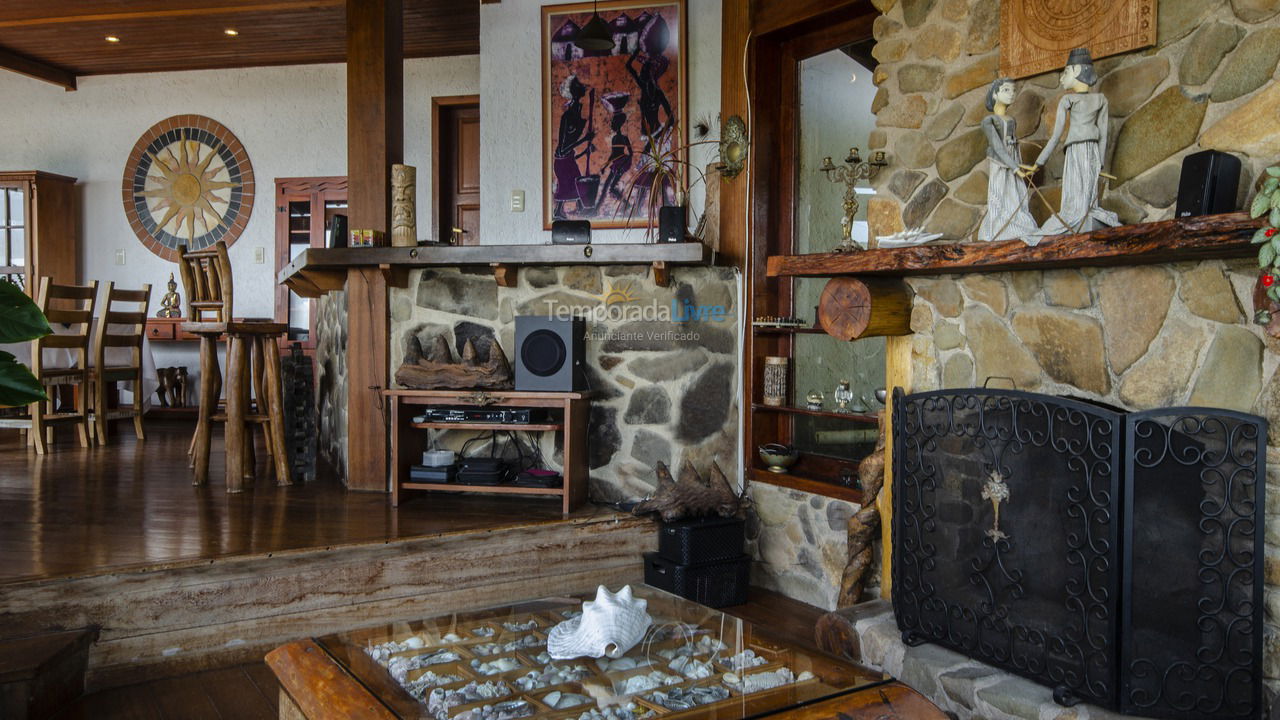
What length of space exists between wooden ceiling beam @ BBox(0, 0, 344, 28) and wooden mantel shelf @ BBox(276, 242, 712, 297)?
8.16 ft

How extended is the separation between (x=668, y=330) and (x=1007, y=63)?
181cm

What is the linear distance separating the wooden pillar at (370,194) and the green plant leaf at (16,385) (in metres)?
2.10

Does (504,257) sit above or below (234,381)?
above

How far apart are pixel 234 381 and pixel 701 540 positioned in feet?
7.20

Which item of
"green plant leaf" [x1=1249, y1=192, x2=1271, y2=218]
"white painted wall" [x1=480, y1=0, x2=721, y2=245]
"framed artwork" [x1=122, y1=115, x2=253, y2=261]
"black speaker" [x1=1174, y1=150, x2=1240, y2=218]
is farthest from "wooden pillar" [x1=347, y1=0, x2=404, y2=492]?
"framed artwork" [x1=122, y1=115, x2=253, y2=261]

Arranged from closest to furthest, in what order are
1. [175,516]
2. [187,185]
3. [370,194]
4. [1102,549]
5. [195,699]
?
[1102,549] → [195,699] → [175,516] → [370,194] → [187,185]

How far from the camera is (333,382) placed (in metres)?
4.38

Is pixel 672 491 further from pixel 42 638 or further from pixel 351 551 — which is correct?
pixel 42 638

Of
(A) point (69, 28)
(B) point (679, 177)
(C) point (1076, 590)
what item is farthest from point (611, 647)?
(A) point (69, 28)

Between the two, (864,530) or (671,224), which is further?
(671,224)

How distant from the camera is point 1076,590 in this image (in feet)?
6.66

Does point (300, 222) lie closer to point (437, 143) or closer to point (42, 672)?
point (437, 143)

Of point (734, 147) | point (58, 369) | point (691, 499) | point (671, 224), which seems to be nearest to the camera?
point (691, 499)

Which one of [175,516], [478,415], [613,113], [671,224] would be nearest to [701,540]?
[478,415]
